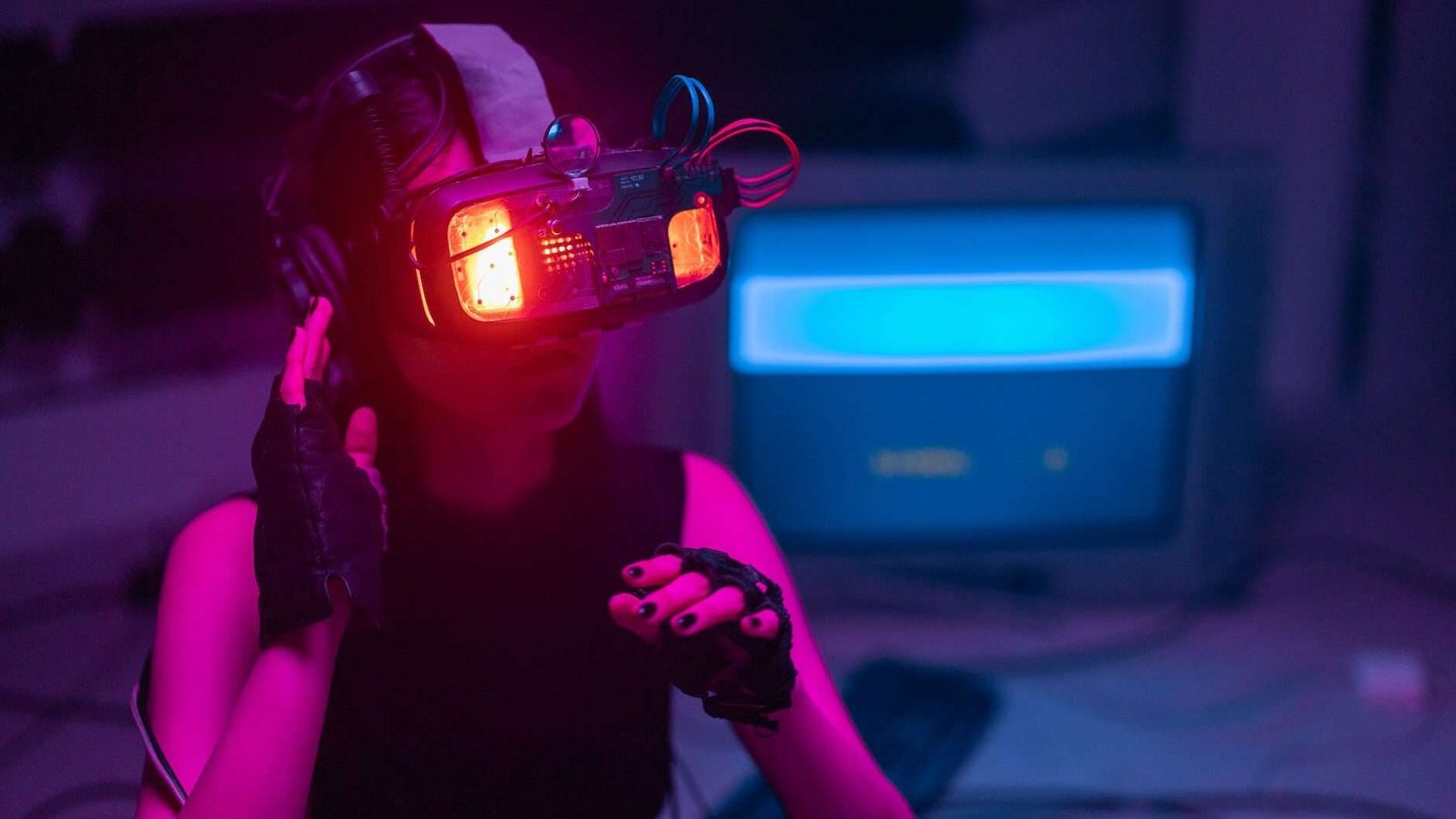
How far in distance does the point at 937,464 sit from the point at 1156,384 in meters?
0.29

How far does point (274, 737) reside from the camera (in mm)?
624

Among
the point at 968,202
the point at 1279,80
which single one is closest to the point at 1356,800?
the point at 968,202

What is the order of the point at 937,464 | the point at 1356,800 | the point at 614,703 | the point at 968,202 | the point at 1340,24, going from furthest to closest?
1. the point at 1340,24
2. the point at 937,464
3. the point at 968,202
4. the point at 1356,800
5. the point at 614,703

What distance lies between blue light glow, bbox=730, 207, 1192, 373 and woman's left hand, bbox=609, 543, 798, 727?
684 mm

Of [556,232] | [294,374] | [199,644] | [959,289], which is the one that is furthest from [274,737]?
[959,289]

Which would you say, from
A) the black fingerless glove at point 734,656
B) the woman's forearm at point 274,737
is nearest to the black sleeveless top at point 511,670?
the woman's forearm at point 274,737

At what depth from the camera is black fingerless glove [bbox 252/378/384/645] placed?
2.02ft

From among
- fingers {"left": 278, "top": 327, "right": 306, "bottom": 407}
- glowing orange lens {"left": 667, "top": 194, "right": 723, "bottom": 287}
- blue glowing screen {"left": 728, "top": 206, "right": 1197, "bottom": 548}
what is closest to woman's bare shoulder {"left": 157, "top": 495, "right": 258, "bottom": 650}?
fingers {"left": 278, "top": 327, "right": 306, "bottom": 407}

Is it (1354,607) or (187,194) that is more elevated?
(187,194)

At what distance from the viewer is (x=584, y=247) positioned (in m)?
0.61

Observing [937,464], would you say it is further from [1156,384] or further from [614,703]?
[614,703]

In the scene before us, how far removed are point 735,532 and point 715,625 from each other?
0.82 feet

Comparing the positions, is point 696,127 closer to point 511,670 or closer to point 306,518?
point 306,518

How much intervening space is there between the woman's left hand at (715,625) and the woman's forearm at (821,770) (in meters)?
0.12
